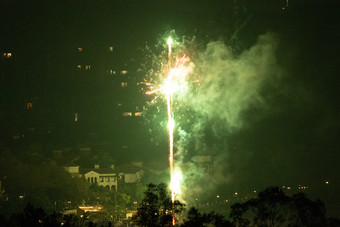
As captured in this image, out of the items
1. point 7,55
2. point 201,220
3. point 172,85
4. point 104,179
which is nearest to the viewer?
point 201,220

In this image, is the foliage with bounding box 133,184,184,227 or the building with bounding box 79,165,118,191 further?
the building with bounding box 79,165,118,191

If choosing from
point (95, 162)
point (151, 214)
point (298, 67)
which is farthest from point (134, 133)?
point (151, 214)

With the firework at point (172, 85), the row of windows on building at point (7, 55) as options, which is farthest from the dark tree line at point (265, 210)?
the row of windows on building at point (7, 55)

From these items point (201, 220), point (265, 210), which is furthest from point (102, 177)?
point (201, 220)

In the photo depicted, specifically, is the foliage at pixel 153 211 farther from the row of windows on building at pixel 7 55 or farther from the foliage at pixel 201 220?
the row of windows on building at pixel 7 55

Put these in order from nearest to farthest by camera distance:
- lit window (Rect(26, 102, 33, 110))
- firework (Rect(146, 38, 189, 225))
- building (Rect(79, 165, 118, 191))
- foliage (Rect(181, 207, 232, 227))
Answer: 1. foliage (Rect(181, 207, 232, 227))
2. firework (Rect(146, 38, 189, 225))
3. building (Rect(79, 165, 118, 191))
4. lit window (Rect(26, 102, 33, 110))

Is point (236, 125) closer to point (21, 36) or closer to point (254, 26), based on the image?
point (254, 26)

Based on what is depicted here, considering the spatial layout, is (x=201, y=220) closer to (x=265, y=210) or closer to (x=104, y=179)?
(x=265, y=210)

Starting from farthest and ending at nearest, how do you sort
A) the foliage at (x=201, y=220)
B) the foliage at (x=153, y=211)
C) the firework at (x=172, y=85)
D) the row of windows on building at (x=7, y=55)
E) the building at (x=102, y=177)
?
the row of windows on building at (x=7, y=55)
the building at (x=102, y=177)
the firework at (x=172, y=85)
the foliage at (x=153, y=211)
the foliage at (x=201, y=220)

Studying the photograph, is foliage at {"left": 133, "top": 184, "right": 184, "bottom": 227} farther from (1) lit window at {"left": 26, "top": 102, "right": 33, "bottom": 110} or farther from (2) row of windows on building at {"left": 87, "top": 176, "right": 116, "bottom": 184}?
(1) lit window at {"left": 26, "top": 102, "right": 33, "bottom": 110}

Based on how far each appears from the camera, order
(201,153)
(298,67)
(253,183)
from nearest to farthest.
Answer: (253,183) < (201,153) < (298,67)

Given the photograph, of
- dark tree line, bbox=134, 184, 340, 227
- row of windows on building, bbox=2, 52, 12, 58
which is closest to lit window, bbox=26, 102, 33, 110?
row of windows on building, bbox=2, 52, 12, 58
